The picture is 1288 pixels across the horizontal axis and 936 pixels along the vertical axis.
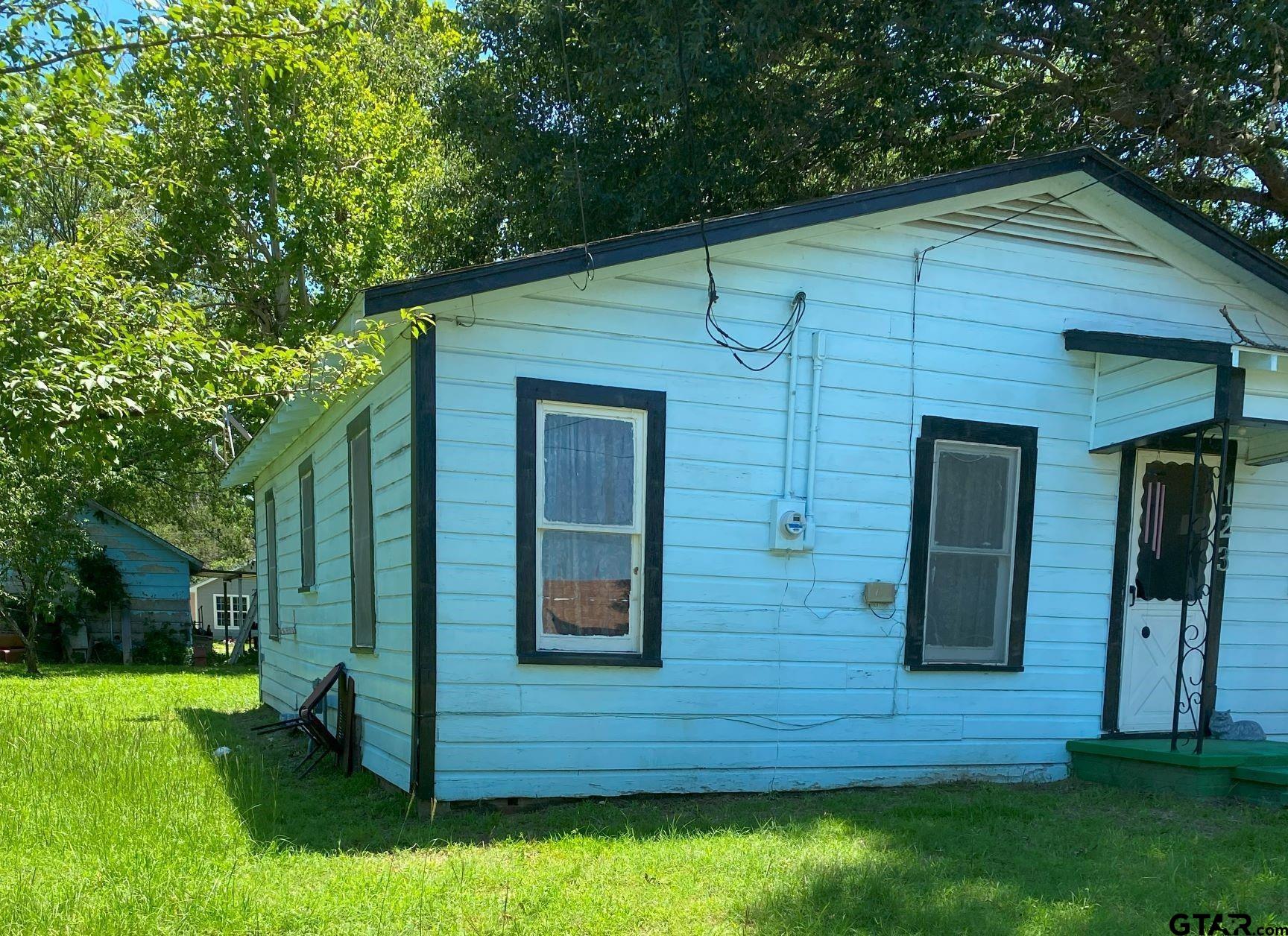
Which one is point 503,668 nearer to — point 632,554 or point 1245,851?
point 632,554

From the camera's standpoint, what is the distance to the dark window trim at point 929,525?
23.0 feet

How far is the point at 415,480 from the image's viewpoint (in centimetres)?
596

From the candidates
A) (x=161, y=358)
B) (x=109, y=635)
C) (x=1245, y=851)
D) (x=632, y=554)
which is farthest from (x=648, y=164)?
(x=109, y=635)

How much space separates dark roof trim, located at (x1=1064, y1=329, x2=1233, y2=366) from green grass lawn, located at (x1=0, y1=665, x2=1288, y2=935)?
2.81 m

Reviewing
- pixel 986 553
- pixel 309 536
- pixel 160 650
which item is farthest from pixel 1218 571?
pixel 160 650

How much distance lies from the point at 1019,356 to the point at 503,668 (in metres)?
4.27

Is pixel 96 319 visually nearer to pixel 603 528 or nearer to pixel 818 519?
pixel 603 528

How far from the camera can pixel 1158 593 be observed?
7668 mm

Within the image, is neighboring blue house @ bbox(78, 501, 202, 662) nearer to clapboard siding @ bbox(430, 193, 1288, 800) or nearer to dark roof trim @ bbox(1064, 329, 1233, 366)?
→ clapboard siding @ bbox(430, 193, 1288, 800)

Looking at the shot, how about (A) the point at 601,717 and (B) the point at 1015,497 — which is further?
(B) the point at 1015,497

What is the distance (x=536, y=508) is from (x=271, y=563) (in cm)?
782

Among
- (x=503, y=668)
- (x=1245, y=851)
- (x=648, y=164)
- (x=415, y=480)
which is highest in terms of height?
(x=648, y=164)

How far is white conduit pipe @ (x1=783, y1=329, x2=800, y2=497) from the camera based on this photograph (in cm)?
671

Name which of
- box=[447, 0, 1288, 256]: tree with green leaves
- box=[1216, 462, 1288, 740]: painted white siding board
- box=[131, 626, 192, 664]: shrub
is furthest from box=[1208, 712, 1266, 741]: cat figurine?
box=[131, 626, 192, 664]: shrub
